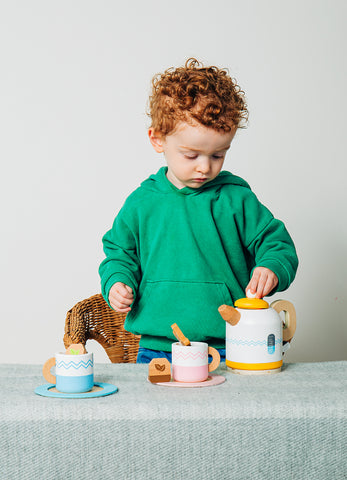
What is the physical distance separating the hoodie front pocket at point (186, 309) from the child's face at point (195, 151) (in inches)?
10.0

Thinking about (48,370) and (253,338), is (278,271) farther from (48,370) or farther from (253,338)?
(48,370)

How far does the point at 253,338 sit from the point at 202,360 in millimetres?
122

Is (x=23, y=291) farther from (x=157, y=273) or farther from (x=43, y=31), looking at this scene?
(x=157, y=273)

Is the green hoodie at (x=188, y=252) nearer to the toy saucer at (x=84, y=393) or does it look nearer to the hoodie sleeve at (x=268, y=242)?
the hoodie sleeve at (x=268, y=242)

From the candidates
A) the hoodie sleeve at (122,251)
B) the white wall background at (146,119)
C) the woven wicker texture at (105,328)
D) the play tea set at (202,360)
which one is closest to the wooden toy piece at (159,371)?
the play tea set at (202,360)

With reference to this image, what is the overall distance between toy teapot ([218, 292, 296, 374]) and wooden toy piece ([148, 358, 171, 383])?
152 millimetres

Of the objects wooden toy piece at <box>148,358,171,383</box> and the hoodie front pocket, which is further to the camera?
the hoodie front pocket

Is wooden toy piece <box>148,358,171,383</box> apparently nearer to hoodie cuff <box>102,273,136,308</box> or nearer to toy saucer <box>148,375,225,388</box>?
toy saucer <box>148,375,225,388</box>

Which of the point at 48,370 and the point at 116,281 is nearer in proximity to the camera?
the point at 48,370

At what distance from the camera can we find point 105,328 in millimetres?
1923

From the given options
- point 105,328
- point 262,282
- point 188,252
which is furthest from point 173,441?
point 105,328

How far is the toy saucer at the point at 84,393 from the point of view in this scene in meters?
1.00

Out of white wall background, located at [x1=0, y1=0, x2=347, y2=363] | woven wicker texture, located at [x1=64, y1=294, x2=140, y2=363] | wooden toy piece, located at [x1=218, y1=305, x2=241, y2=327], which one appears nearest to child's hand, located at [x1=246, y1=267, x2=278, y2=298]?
wooden toy piece, located at [x1=218, y1=305, x2=241, y2=327]

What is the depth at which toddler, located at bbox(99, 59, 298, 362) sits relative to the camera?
1.38 metres
